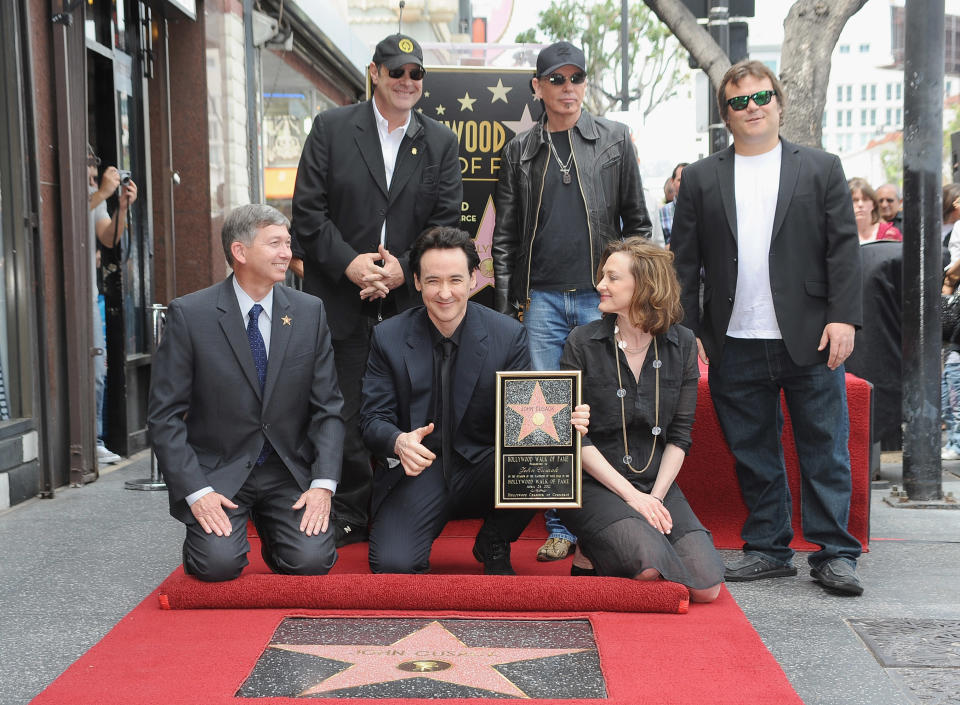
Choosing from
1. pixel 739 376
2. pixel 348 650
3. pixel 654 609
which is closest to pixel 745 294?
pixel 739 376

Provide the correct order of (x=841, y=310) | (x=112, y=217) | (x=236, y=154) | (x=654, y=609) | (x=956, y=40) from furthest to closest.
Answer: (x=956, y=40), (x=236, y=154), (x=112, y=217), (x=841, y=310), (x=654, y=609)

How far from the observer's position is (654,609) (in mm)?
3920

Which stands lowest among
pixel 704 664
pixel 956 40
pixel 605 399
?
pixel 704 664

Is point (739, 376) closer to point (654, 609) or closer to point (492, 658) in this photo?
point (654, 609)

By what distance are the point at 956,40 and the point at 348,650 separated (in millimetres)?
111663

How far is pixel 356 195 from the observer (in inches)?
196

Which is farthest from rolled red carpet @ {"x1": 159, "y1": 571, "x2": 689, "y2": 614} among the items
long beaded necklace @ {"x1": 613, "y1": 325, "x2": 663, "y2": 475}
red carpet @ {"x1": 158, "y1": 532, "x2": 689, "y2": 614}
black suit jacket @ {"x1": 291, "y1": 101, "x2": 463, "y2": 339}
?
black suit jacket @ {"x1": 291, "y1": 101, "x2": 463, "y2": 339}

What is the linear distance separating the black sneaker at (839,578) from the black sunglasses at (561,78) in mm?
2265

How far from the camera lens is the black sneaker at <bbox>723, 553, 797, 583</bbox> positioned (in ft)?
15.1

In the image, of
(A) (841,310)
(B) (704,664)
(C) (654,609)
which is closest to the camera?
(B) (704,664)

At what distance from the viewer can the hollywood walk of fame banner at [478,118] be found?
678 cm

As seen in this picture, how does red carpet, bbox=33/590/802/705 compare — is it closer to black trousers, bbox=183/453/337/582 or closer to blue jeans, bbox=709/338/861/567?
black trousers, bbox=183/453/337/582

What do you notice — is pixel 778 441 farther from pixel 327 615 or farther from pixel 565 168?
pixel 327 615

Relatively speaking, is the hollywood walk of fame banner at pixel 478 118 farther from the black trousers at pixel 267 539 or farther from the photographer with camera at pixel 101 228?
the black trousers at pixel 267 539
